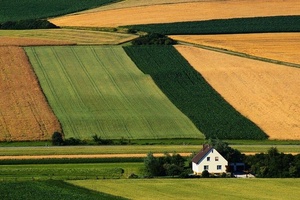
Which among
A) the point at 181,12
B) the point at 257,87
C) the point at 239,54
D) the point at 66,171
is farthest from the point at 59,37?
the point at 66,171

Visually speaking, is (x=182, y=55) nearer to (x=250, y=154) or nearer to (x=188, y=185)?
(x=250, y=154)

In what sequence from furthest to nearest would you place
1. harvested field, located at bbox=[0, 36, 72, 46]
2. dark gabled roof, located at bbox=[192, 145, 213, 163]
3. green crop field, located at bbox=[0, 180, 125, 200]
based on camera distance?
harvested field, located at bbox=[0, 36, 72, 46]
dark gabled roof, located at bbox=[192, 145, 213, 163]
green crop field, located at bbox=[0, 180, 125, 200]

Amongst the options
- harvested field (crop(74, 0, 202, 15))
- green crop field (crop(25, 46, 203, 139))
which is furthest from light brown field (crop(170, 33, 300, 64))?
harvested field (crop(74, 0, 202, 15))

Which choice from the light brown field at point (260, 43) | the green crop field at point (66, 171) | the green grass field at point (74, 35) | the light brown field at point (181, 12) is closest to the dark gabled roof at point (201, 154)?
the green crop field at point (66, 171)

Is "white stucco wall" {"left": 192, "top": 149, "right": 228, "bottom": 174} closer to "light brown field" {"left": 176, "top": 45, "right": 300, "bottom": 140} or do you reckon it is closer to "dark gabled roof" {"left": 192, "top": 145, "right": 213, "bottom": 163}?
"dark gabled roof" {"left": 192, "top": 145, "right": 213, "bottom": 163}

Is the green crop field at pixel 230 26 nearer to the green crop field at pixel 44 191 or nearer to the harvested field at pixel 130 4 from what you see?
the harvested field at pixel 130 4
